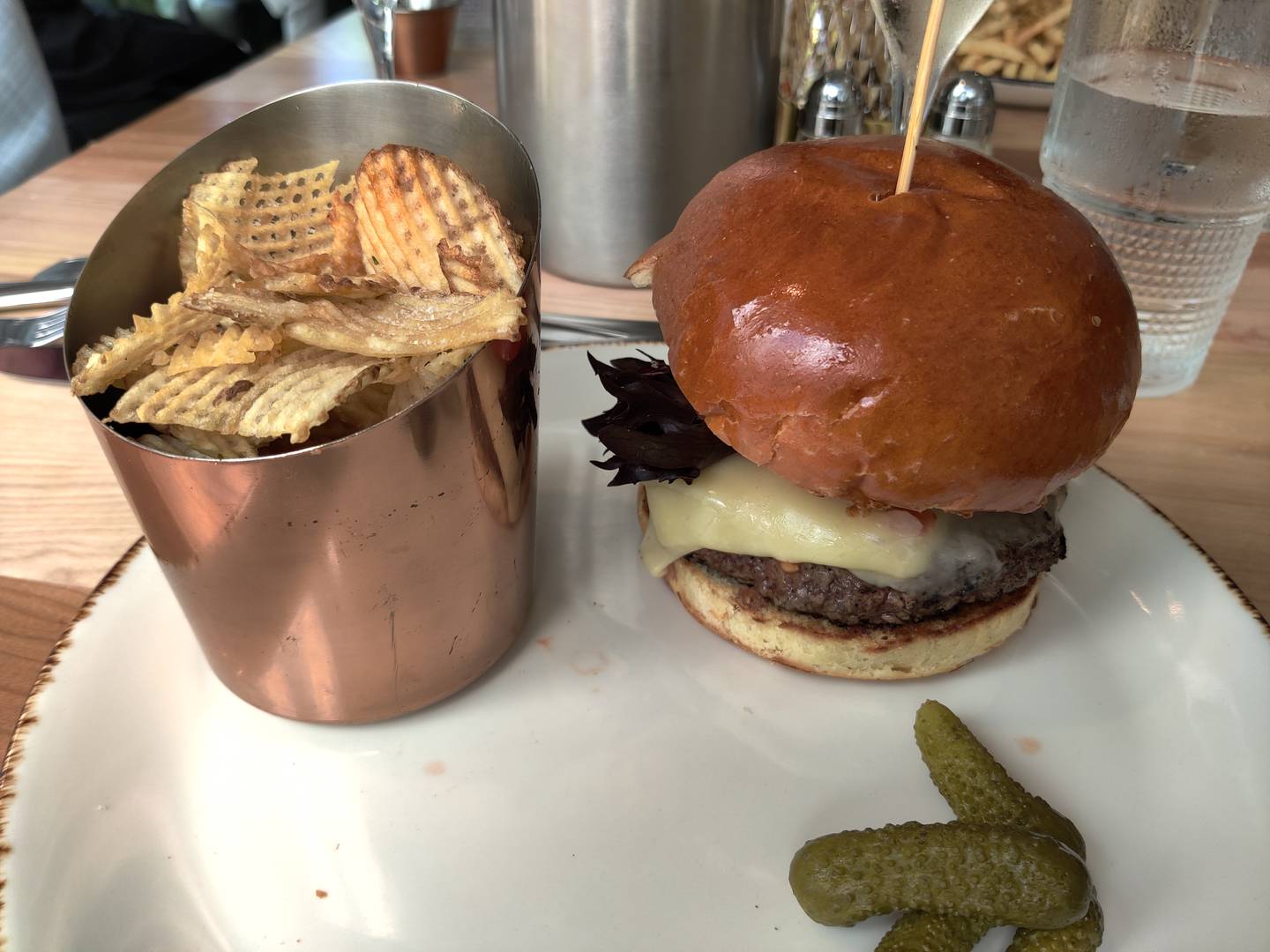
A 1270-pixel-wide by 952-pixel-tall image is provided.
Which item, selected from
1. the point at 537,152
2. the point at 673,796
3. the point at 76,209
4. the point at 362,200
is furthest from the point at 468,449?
the point at 76,209

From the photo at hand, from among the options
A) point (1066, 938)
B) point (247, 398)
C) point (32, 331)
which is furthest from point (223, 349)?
point (32, 331)

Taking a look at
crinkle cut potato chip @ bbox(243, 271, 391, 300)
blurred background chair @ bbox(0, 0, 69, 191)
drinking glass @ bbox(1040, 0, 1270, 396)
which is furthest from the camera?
blurred background chair @ bbox(0, 0, 69, 191)

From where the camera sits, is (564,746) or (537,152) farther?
(537,152)

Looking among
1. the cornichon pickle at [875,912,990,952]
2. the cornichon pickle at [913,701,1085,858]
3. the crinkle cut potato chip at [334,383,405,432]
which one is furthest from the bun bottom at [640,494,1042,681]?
the crinkle cut potato chip at [334,383,405,432]

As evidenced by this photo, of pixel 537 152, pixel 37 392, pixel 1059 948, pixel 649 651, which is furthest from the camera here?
pixel 537 152

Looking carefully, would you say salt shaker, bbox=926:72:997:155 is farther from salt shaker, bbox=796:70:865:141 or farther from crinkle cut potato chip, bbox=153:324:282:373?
crinkle cut potato chip, bbox=153:324:282:373

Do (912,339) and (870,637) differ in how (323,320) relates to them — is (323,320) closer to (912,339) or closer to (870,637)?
(912,339)

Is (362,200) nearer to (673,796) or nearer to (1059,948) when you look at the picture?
(673,796)
